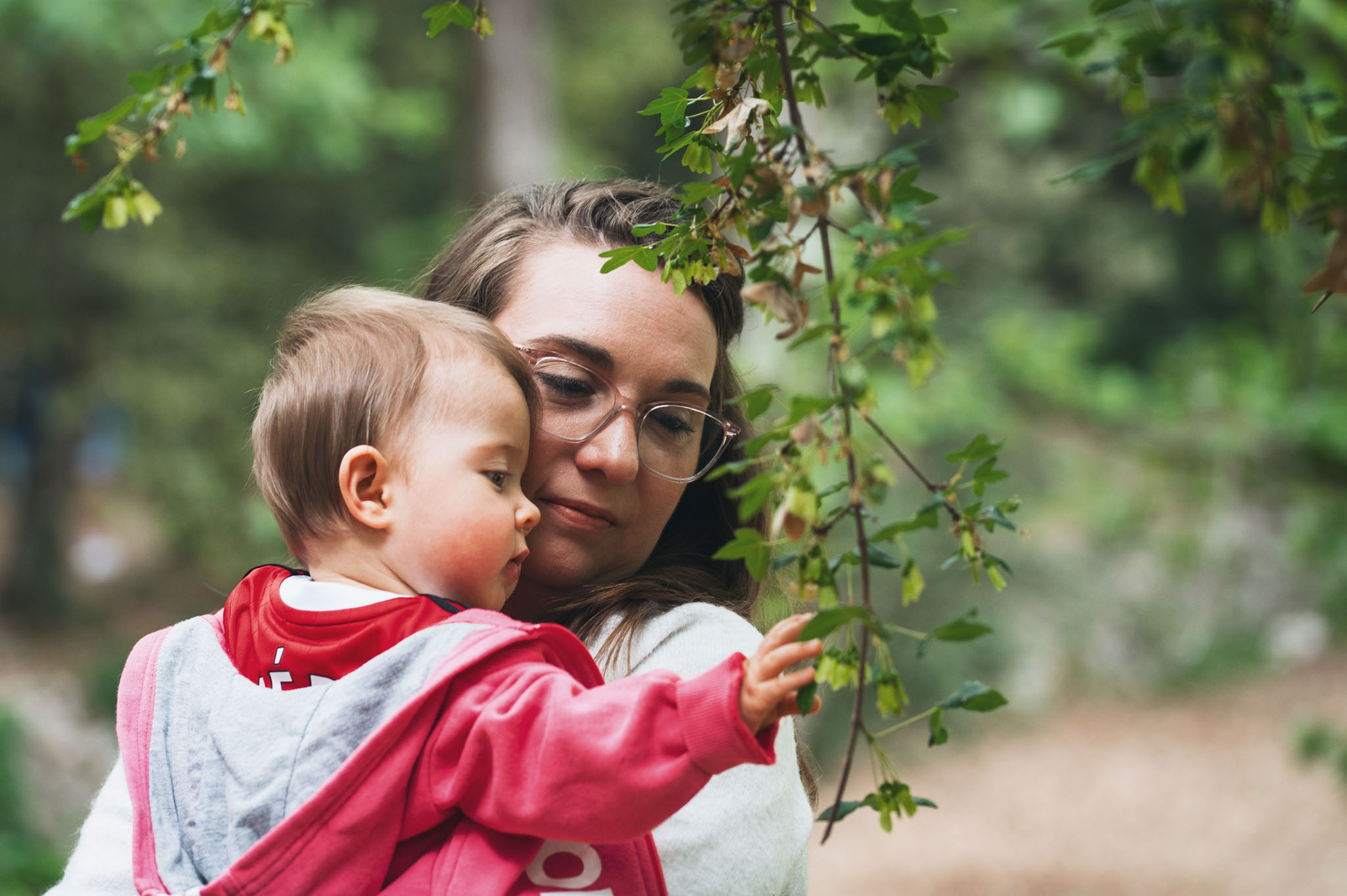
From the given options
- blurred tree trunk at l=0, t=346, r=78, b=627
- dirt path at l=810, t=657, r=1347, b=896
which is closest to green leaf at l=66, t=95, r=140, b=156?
dirt path at l=810, t=657, r=1347, b=896

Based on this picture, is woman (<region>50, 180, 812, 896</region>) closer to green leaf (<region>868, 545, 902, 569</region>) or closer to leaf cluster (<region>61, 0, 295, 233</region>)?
green leaf (<region>868, 545, 902, 569</region>)

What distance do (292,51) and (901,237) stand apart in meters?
0.67

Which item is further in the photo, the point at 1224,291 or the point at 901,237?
the point at 1224,291

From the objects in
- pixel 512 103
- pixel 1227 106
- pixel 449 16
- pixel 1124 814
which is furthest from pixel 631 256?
pixel 1124 814

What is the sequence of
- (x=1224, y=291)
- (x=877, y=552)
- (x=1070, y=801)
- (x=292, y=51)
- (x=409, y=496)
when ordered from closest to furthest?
(x=877, y=552), (x=292, y=51), (x=409, y=496), (x=1070, y=801), (x=1224, y=291)

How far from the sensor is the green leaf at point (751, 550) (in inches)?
41.3

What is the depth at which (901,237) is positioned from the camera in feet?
3.13

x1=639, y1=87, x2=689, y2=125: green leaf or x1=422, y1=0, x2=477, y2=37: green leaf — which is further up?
x1=422, y1=0, x2=477, y2=37: green leaf

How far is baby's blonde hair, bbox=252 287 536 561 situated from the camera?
1.45 metres

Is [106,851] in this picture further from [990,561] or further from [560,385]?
[990,561]

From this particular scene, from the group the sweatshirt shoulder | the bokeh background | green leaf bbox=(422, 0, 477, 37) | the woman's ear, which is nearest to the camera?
green leaf bbox=(422, 0, 477, 37)

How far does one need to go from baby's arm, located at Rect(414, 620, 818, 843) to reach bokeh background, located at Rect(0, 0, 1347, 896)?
4079mm

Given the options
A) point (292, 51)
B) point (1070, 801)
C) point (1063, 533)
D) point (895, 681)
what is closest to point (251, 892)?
point (895, 681)

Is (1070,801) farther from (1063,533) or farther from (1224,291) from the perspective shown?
(1224,291)
